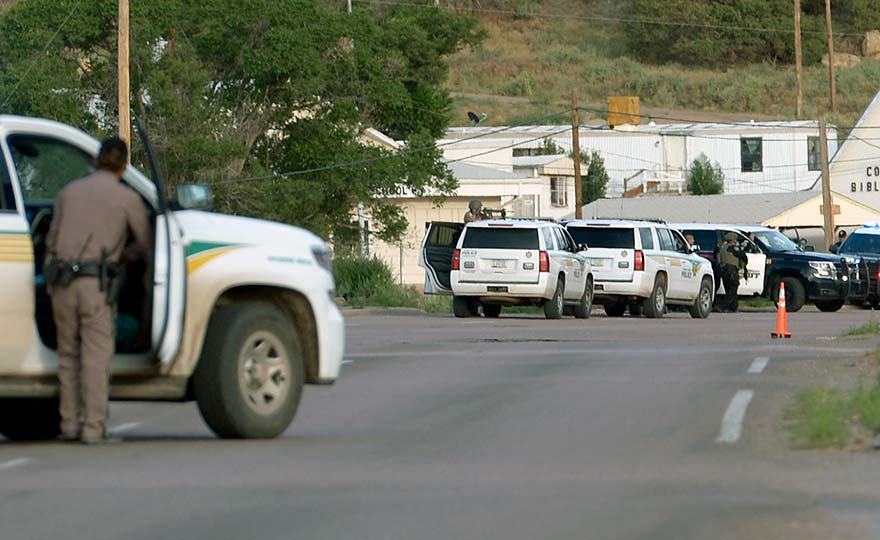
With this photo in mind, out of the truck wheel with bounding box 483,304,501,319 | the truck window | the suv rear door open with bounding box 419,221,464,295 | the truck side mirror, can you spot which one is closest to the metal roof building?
the truck wheel with bounding box 483,304,501,319

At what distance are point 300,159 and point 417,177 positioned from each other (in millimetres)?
3366

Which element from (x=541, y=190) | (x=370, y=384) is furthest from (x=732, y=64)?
(x=370, y=384)

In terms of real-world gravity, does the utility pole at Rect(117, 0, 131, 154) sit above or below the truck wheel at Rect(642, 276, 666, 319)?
above

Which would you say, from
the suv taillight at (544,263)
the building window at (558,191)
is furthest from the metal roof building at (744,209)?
the suv taillight at (544,263)

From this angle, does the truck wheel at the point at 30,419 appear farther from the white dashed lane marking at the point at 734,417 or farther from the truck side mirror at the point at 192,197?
the white dashed lane marking at the point at 734,417

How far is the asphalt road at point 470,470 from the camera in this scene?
812 cm

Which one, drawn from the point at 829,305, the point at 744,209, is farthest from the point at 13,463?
the point at 744,209

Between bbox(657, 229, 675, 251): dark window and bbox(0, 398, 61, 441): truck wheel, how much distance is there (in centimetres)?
2301

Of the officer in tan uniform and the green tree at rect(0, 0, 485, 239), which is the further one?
the green tree at rect(0, 0, 485, 239)

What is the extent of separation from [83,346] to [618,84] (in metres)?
93.5

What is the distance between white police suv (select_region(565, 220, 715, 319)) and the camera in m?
33.3

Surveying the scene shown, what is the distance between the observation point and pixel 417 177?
157 feet

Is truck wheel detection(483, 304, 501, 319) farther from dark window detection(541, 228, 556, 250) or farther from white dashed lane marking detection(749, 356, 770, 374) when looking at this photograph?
white dashed lane marking detection(749, 356, 770, 374)

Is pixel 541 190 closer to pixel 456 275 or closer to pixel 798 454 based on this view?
pixel 456 275
